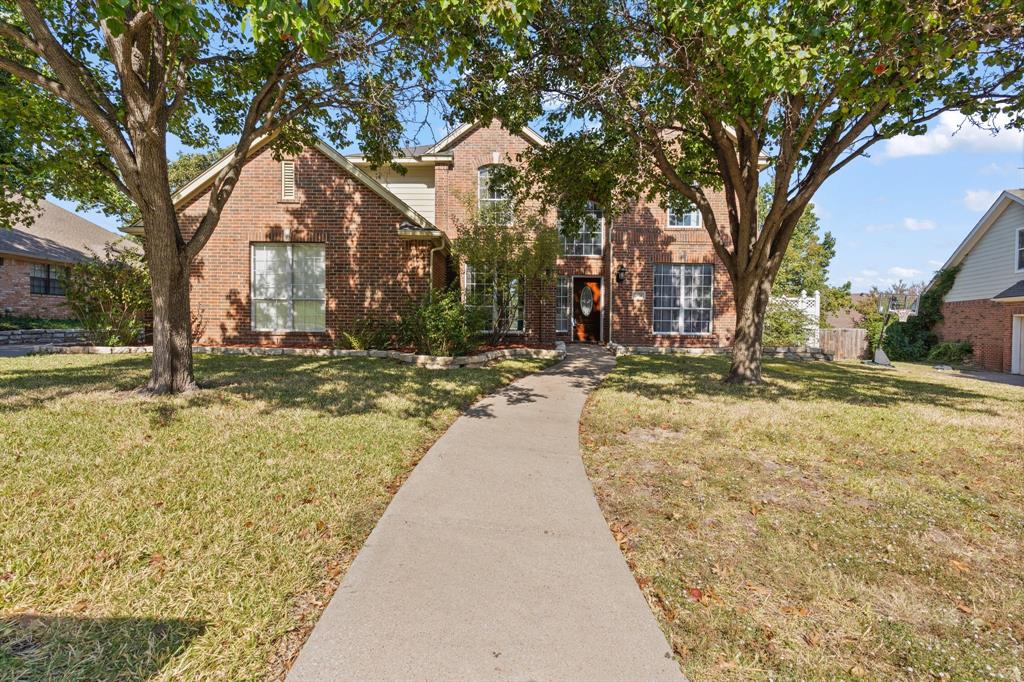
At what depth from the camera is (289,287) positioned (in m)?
A: 13.0

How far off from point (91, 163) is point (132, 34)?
127 inches

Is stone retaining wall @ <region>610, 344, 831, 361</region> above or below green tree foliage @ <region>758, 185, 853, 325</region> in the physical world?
below

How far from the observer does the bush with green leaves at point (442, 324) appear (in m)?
10.9

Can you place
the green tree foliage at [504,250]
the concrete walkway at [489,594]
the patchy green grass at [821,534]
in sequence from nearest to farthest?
the concrete walkway at [489,594] < the patchy green grass at [821,534] < the green tree foliage at [504,250]

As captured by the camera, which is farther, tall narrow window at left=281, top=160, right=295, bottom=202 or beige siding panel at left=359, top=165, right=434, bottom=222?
beige siding panel at left=359, top=165, right=434, bottom=222

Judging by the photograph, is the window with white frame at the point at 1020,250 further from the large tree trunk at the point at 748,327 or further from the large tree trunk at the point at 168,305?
the large tree trunk at the point at 168,305

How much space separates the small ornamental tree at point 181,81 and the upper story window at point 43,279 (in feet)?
58.4

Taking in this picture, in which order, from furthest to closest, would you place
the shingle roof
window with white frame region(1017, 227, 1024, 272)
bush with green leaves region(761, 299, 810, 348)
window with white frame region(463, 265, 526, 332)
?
1. bush with green leaves region(761, 299, 810, 348)
2. window with white frame region(1017, 227, 1024, 272)
3. the shingle roof
4. window with white frame region(463, 265, 526, 332)

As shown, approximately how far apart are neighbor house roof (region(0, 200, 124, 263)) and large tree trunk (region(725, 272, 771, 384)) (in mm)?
21995

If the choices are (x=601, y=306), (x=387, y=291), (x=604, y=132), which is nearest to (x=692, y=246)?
(x=601, y=306)

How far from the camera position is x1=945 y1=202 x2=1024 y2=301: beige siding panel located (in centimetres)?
1705

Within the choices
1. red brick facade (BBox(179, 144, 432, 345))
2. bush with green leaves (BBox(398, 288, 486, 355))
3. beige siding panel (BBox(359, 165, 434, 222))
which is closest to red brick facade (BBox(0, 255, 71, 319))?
red brick facade (BBox(179, 144, 432, 345))

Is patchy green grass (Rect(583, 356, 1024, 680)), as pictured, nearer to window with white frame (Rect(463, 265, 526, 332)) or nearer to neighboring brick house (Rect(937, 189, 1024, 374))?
window with white frame (Rect(463, 265, 526, 332))

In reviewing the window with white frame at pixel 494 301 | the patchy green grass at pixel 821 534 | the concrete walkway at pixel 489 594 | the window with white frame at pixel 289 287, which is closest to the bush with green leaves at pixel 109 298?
the window with white frame at pixel 289 287
